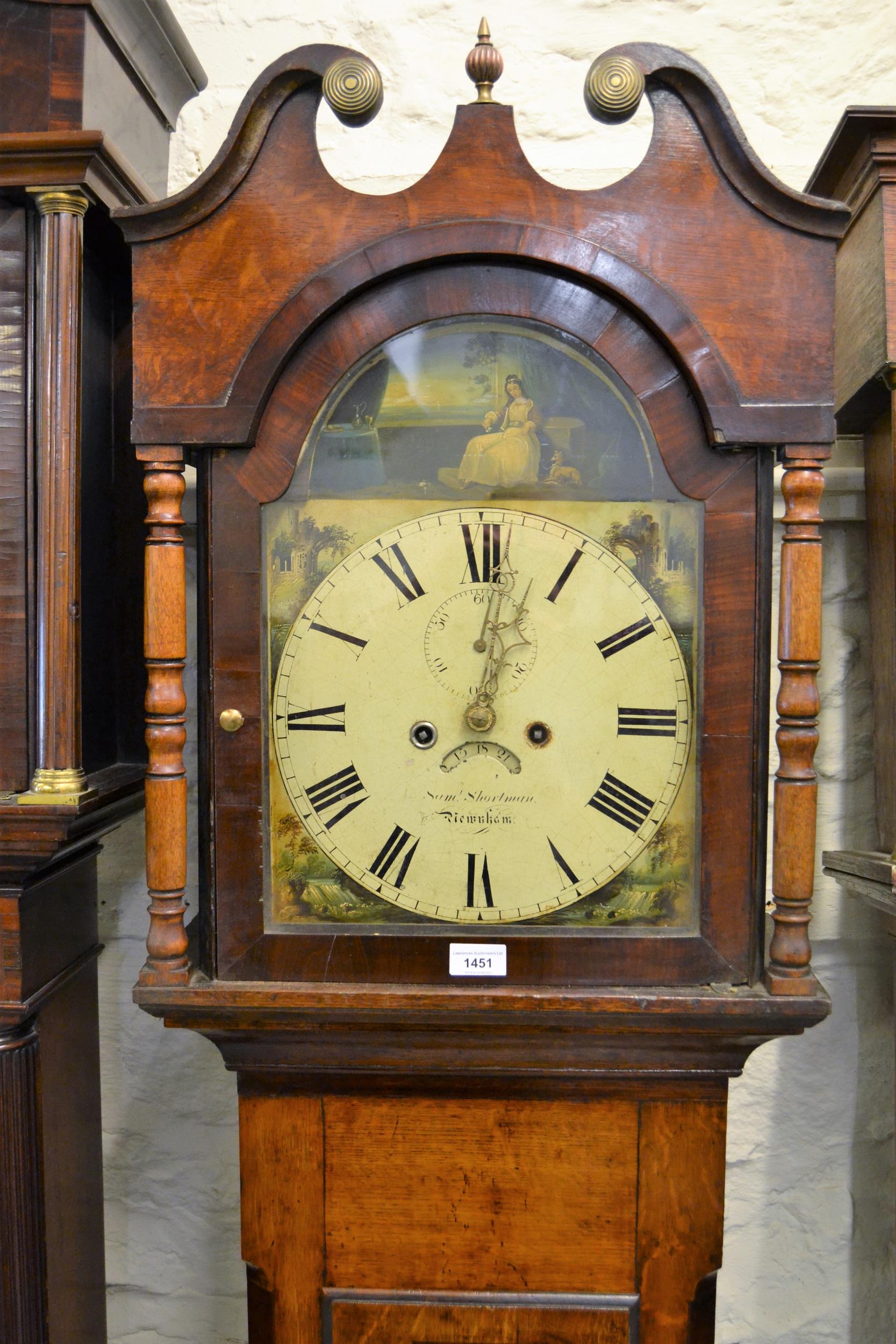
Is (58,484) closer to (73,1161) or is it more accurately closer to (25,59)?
(25,59)

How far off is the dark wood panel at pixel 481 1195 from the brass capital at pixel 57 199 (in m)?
1.04

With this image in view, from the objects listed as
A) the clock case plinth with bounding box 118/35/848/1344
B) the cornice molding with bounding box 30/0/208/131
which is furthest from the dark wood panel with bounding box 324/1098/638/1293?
the cornice molding with bounding box 30/0/208/131

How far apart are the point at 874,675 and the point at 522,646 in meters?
0.62

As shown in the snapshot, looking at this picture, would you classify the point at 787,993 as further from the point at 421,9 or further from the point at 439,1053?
the point at 421,9

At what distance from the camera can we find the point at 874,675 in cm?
148

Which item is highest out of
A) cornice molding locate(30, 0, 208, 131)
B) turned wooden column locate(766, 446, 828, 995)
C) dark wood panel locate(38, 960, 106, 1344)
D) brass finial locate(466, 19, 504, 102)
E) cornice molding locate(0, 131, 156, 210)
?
cornice molding locate(30, 0, 208, 131)

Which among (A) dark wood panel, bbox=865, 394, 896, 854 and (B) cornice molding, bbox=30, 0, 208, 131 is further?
(A) dark wood panel, bbox=865, 394, 896, 854

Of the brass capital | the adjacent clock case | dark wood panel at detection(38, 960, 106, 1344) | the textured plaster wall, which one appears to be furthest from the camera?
the textured plaster wall

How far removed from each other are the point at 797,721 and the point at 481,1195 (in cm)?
63

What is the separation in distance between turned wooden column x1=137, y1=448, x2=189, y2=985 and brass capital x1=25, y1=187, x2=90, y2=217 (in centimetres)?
31

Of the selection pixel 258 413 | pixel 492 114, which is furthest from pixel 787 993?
pixel 492 114

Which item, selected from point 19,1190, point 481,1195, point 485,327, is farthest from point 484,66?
point 19,1190

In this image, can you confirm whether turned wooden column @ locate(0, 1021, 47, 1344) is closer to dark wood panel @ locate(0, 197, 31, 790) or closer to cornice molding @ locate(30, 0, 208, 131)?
dark wood panel @ locate(0, 197, 31, 790)

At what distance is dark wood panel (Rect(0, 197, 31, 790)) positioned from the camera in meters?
1.21
